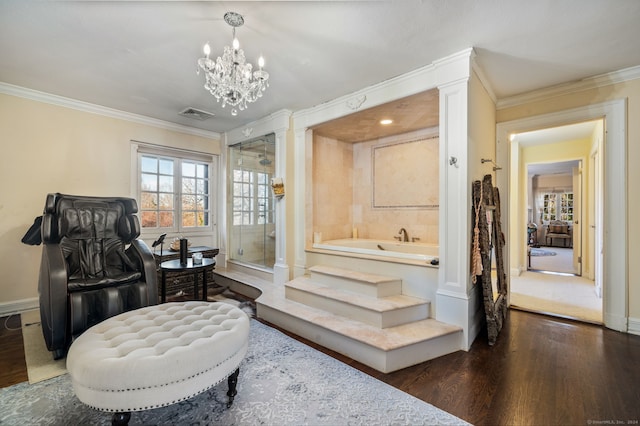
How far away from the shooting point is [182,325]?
168 cm

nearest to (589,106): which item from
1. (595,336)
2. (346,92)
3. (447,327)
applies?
(595,336)

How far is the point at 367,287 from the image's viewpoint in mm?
2822

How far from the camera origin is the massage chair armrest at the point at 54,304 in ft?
6.80

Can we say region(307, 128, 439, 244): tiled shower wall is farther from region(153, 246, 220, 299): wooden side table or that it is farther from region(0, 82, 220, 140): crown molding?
region(0, 82, 220, 140): crown molding

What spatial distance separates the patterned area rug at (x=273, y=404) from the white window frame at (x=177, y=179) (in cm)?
270

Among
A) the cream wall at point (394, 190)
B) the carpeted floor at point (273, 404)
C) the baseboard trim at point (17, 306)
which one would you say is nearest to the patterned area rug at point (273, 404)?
the carpeted floor at point (273, 404)

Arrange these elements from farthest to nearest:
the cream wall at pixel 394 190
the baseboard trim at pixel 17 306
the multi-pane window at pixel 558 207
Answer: the multi-pane window at pixel 558 207, the cream wall at pixel 394 190, the baseboard trim at pixel 17 306

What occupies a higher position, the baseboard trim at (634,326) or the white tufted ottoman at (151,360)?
the white tufted ottoman at (151,360)

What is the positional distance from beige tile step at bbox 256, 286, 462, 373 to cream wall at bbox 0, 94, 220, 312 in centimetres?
317

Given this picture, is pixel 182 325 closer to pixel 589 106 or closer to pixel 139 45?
pixel 139 45

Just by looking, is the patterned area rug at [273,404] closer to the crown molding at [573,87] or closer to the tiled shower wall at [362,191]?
the tiled shower wall at [362,191]

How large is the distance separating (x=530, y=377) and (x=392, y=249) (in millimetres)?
2263

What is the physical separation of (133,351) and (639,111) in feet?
14.8

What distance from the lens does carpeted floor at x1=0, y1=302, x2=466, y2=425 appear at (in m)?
1.58
